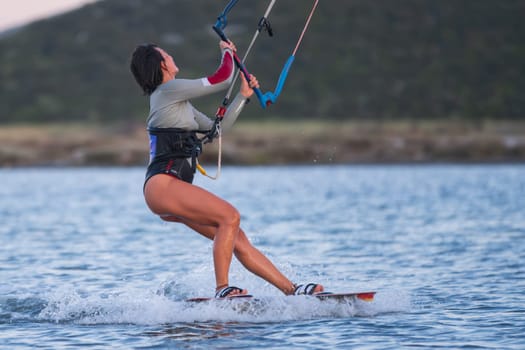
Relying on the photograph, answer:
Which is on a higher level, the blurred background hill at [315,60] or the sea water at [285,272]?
the blurred background hill at [315,60]

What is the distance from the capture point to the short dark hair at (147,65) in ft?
32.4

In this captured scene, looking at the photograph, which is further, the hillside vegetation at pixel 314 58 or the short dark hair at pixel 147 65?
the hillside vegetation at pixel 314 58

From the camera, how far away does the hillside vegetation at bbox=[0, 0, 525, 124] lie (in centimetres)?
8444

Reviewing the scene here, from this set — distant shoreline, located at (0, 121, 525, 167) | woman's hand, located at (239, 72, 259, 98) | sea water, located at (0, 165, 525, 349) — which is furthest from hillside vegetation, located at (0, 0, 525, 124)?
woman's hand, located at (239, 72, 259, 98)

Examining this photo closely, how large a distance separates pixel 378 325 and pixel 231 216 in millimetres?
1763

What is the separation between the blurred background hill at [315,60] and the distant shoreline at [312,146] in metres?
9.50

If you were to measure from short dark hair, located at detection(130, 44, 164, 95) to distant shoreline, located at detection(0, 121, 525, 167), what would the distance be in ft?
154

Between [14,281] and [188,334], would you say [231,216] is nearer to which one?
[188,334]

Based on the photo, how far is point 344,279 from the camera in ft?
44.8

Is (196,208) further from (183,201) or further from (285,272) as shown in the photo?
(285,272)

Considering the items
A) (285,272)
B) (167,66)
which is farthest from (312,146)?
(167,66)

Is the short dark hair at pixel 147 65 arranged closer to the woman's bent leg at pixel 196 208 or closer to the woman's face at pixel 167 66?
the woman's face at pixel 167 66

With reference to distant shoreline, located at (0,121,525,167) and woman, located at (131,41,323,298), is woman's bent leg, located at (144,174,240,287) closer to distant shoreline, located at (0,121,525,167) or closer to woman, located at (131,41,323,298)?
woman, located at (131,41,323,298)

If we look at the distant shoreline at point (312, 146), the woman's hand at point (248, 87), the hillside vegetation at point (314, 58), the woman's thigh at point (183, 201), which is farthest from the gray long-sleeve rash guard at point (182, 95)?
the hillside vegetation at point (314, 58)
